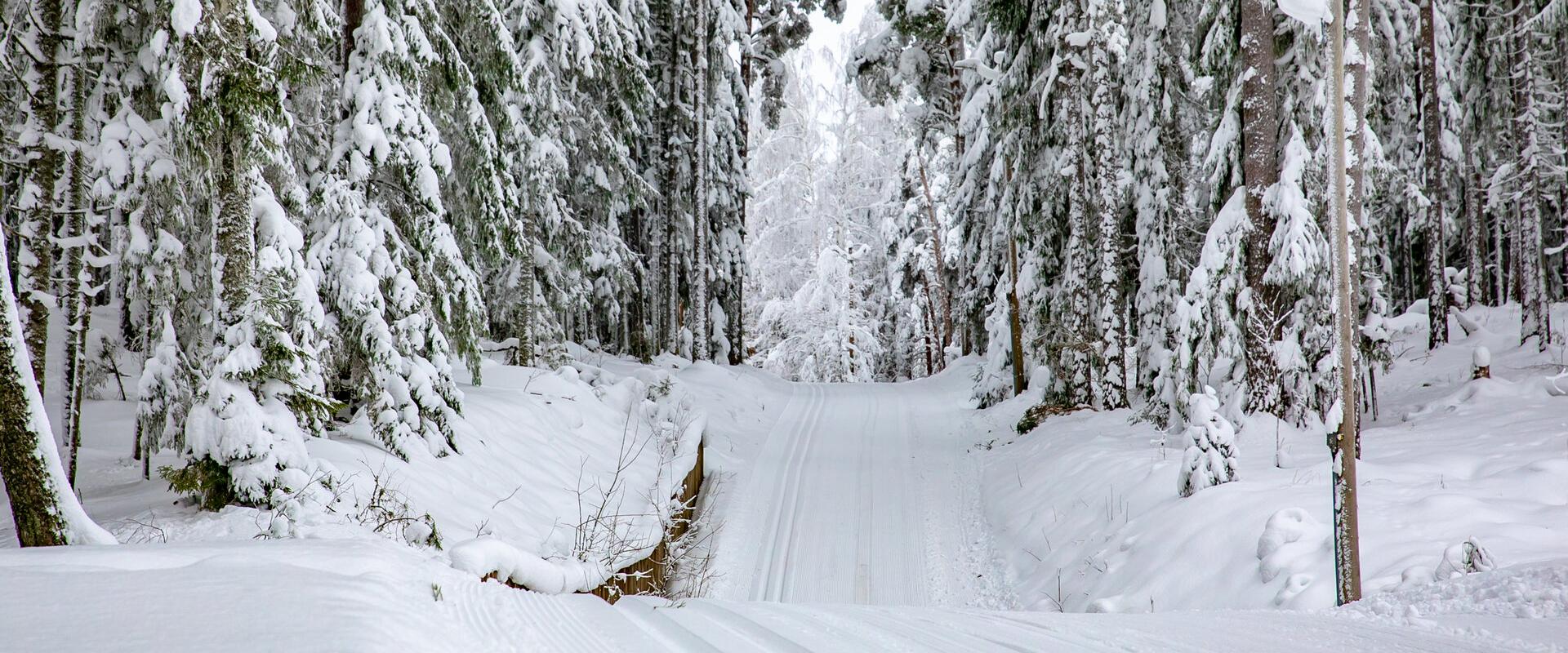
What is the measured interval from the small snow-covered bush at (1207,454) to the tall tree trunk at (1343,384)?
6.78ft

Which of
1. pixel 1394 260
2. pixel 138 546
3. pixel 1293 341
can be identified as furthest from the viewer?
pixel 1394 260

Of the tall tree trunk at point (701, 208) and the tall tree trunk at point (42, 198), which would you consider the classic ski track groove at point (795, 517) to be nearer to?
the tall tree trunk at point (701, 208)

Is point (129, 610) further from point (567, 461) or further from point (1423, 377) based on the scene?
point (1423, 377)

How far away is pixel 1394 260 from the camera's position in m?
32.4

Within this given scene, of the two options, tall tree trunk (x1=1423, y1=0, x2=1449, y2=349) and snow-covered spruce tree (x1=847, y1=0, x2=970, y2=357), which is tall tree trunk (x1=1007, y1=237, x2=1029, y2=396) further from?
tall tree trunk (x1=1423, y1=0, x2=1449, y2=349)

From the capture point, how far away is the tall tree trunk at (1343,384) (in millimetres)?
5203

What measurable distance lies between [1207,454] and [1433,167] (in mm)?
16739

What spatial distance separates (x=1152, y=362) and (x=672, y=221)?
1251cm

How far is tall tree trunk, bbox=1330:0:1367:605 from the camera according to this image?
5.20 m

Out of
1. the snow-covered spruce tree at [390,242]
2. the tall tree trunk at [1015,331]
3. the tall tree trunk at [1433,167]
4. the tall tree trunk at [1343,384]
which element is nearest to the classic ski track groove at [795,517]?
the snow-covered spruce tree at [390,242]

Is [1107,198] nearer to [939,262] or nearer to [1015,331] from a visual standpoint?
[1015,331]

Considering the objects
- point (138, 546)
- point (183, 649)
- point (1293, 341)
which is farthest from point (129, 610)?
point (1293, 341)

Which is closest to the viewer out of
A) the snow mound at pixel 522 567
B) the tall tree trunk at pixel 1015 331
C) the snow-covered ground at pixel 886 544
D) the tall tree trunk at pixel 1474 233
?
the snow-covered ground at pixel 886 544

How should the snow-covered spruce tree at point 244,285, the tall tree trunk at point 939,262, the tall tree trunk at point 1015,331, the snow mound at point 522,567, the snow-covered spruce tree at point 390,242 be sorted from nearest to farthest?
the snow mound at point 522,567
the snow-covered spruce tree at point 244,285
the snow-covered spruce tree at point 390,242
the tall tree trunk at point 1015,331
the tall tree trunk at point 939,262
